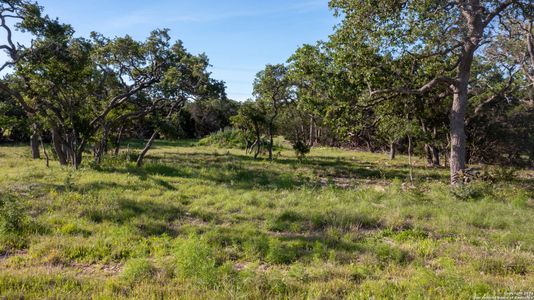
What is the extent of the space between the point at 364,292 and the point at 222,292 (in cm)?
169

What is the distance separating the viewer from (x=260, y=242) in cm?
559

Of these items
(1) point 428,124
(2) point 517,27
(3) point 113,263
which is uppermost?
(2) point 517,27

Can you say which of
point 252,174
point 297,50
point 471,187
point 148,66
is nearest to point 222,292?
point 471,187

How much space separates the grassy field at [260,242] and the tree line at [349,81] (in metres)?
3.99

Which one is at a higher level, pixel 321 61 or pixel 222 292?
pixel 321 61

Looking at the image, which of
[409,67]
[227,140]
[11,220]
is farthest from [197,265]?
[227,140]

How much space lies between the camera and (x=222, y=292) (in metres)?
3.89

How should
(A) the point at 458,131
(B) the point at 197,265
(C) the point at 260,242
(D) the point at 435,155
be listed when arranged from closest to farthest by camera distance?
(B) the point at 197,265 → (C) the point at 260,242 → (A) the point at 458,131 → (D) the point at 435,155

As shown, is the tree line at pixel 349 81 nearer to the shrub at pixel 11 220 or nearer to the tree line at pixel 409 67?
the tree line at pixel 409 67

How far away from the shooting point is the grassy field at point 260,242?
4082mm

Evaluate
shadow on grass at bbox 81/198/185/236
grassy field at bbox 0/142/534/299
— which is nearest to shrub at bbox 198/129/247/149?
grassy field at bbox 0/142/534/299

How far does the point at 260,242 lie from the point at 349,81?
7938 mm

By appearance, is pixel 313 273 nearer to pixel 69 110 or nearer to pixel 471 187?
pixel 471 187

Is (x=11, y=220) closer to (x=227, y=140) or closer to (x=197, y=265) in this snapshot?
(x=197, y=265)
